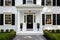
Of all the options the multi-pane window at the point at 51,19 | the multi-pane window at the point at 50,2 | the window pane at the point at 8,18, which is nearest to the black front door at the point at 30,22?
the multi-pane window at the point at 51,19

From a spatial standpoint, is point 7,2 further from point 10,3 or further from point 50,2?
point 50,2

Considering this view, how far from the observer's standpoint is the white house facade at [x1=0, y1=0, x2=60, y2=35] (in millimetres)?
27672

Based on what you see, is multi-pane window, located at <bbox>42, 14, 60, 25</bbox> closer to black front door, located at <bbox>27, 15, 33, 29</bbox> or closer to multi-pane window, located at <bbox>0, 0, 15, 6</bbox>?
black front door, located at <bbox>27, 15, 33, 29</bbox>

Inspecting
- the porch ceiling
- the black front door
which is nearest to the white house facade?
the black front door

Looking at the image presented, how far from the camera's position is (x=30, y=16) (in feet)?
92.2

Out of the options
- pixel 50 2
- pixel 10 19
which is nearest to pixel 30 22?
pixel 10 19

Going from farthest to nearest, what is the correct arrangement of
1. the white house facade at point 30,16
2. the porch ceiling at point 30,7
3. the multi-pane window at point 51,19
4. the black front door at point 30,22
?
the multi-pane window at point 51,19, the black front door at point 30,22, the white house facade at point 30,16, the porch ceiling at point 30,7

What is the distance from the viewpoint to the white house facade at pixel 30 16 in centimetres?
2767

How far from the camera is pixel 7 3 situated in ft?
92.8

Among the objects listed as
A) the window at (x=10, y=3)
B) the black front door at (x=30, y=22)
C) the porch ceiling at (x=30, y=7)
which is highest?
the window at (x=10, y=3)

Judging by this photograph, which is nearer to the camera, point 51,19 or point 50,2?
point 51,19

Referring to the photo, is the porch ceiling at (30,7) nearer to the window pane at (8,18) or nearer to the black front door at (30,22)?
the black front door at (30,22)

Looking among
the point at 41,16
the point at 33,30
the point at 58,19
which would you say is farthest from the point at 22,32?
the point at 58,19

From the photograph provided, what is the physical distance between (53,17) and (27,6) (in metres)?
4.21
